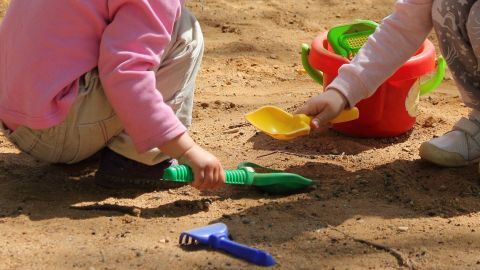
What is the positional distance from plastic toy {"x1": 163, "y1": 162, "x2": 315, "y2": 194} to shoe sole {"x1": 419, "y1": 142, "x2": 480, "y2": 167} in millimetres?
319

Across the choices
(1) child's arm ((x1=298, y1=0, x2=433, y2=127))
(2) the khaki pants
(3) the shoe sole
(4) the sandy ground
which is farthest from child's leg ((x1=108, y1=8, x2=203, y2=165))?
(3) the shoe sole

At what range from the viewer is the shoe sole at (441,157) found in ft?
6.72

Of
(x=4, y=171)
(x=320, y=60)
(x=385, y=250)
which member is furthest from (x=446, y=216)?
(x=4, y=171)

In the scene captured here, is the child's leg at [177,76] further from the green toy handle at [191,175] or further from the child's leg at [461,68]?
the child's leg at [461,68]

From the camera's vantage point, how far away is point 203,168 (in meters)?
1.72

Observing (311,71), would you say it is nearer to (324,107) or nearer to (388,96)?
(388,96)

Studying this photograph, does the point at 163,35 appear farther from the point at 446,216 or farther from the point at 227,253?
the point at 446,216

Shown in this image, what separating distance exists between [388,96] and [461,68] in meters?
0.23

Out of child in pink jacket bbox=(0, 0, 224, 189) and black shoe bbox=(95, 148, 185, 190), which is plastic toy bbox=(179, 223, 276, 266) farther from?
black shoe bbox=(95, 148, 185, 190)

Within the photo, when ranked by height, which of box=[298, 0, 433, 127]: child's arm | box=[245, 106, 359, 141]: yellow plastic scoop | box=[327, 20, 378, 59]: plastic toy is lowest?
box=[245, 106, 359, 141]: yellow plastic scoop

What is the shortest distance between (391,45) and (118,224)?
33.6 inches

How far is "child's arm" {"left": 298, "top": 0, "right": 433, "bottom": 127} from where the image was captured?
2.06 meters

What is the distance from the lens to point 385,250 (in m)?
1.61

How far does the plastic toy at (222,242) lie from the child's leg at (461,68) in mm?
703
